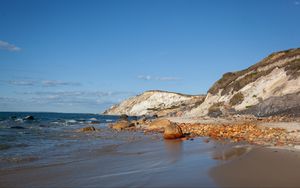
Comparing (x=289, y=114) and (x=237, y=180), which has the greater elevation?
(x=289, y=114)

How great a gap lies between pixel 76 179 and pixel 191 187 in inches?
113

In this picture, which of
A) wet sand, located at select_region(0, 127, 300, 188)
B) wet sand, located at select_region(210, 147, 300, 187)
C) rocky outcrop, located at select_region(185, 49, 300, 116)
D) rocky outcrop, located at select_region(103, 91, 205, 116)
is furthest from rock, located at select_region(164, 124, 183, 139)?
rocky outcrop, located at select_region(103, 91, 205, 116)

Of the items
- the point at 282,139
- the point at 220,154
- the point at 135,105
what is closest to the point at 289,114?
the point at 282,139

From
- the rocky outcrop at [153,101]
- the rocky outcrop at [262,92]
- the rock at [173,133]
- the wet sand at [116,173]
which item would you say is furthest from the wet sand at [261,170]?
the rocky outcrop at [153,101]

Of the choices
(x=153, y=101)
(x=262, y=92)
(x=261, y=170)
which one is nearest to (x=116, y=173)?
(x=261, y=170)

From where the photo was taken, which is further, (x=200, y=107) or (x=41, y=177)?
(x=200, y=107)

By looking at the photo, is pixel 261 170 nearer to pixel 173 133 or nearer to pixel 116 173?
pixel 116 173

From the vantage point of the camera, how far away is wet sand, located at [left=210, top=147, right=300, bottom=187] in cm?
679

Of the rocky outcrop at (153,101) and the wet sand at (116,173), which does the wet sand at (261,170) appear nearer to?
the wet sand at (116,173)

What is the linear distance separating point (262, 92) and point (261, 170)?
105 feet

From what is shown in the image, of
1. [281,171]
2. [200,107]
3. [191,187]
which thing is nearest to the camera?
[191,187]

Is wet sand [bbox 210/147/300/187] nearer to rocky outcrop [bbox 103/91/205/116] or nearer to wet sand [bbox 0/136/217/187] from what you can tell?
wet sand [bbox 0/136/217/187]

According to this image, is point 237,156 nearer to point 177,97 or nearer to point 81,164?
point 81,164

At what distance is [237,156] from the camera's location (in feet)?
33.7
